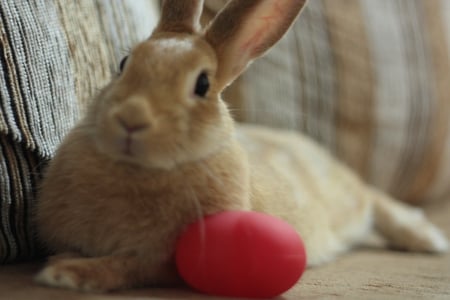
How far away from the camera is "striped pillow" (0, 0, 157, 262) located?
105 cm

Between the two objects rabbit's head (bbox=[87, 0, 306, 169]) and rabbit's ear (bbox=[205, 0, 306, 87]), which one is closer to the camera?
rabbit's head (bbox=[87, 0, 306, 169])

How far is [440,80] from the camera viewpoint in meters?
2.13

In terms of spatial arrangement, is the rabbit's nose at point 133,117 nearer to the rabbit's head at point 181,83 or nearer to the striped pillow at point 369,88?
the rabbit's head at point 181,83

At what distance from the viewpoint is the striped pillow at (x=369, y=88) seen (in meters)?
1.93

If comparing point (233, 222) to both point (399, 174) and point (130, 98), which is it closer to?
point (130, 98)

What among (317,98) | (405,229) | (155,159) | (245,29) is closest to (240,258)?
(155,159)

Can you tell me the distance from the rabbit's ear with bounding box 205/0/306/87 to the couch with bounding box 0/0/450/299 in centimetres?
27

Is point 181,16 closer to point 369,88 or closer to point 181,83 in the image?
point 181,83

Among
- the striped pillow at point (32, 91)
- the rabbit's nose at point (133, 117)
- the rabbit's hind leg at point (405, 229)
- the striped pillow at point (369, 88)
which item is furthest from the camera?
the striped pillow at point (369, 88)

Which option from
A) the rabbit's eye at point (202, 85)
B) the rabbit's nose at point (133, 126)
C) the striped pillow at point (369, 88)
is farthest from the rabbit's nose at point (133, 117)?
the striped pillow at point (369, 88)

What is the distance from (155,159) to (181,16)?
0.86ft

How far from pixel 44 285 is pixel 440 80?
151 cm

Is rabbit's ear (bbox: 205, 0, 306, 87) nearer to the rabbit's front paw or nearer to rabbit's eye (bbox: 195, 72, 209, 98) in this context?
rabbit's eye (bbox: 195, 72, 209, 98)

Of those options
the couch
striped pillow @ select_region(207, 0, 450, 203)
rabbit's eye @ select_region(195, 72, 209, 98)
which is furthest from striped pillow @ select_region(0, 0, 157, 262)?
striped pillow @ select_region(207, 0, 450, 203)
